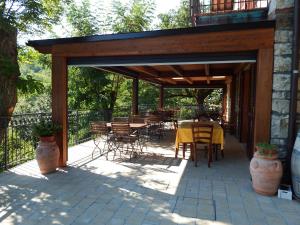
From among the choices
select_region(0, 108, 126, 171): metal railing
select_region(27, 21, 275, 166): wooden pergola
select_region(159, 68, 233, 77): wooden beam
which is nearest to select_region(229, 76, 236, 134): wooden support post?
select_region(159, 68, 233, 77): wooden beam

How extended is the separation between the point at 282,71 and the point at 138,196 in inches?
113

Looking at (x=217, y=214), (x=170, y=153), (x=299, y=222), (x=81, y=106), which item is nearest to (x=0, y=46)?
(x=170, y=153)

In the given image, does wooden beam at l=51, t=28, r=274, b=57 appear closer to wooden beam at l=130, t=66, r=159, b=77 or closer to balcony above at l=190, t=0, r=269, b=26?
balcony above at l=190, t=0, r=269, b=26

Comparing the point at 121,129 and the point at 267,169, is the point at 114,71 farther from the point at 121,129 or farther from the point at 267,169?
the point at 267,169

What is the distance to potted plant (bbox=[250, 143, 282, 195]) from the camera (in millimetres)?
4082

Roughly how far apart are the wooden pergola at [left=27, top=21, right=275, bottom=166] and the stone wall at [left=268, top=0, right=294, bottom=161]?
0.09 m

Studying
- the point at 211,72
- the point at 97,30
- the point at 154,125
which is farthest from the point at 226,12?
the point at 97,30

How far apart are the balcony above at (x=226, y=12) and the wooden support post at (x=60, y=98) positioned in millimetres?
3429

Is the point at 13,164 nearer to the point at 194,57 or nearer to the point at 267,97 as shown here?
the point at 194,57

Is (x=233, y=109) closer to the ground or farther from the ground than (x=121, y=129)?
farther from the ground

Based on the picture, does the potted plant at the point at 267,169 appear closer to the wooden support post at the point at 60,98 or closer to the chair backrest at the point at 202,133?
the chair backrest at the point at 202,133

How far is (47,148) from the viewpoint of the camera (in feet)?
16.9

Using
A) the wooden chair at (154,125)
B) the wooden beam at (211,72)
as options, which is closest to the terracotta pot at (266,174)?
the wooden chair at (154,125)

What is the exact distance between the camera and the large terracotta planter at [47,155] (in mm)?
5082
